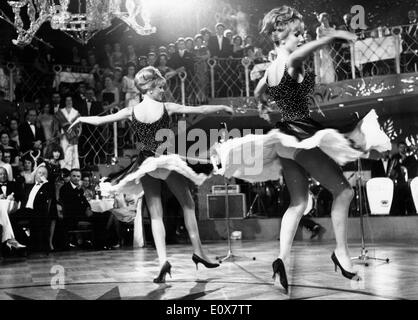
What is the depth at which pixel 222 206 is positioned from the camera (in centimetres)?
838

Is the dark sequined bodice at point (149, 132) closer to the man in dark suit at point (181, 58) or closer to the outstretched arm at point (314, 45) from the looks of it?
the outstretched arm at point (314, 45)

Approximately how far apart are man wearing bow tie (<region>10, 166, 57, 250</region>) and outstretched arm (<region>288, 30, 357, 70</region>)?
5.77 meters

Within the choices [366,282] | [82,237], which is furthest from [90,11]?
[366,282]

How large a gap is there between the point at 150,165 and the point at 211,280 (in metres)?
1.01

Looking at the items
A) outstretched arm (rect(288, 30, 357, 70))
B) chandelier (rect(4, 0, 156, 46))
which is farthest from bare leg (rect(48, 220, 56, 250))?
outstretched arm (rect(288, 30, 357, 70))

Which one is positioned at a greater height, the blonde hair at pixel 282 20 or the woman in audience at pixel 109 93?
the woman in audience at pixel 109 93

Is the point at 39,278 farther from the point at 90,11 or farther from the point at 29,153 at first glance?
the point at 29,153

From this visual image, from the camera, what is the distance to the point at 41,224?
8227mm

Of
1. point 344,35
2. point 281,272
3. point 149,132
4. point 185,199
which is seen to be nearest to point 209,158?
point 185,199

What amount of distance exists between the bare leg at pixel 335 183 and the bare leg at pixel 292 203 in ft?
0.25

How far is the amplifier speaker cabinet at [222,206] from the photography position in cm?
834

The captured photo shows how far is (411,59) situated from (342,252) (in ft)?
25.8

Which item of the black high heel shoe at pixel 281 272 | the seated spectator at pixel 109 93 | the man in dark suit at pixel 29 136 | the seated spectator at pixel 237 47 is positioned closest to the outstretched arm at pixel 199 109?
the black high heel shoe at pixel 281 272

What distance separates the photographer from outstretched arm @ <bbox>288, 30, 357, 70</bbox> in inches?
122
